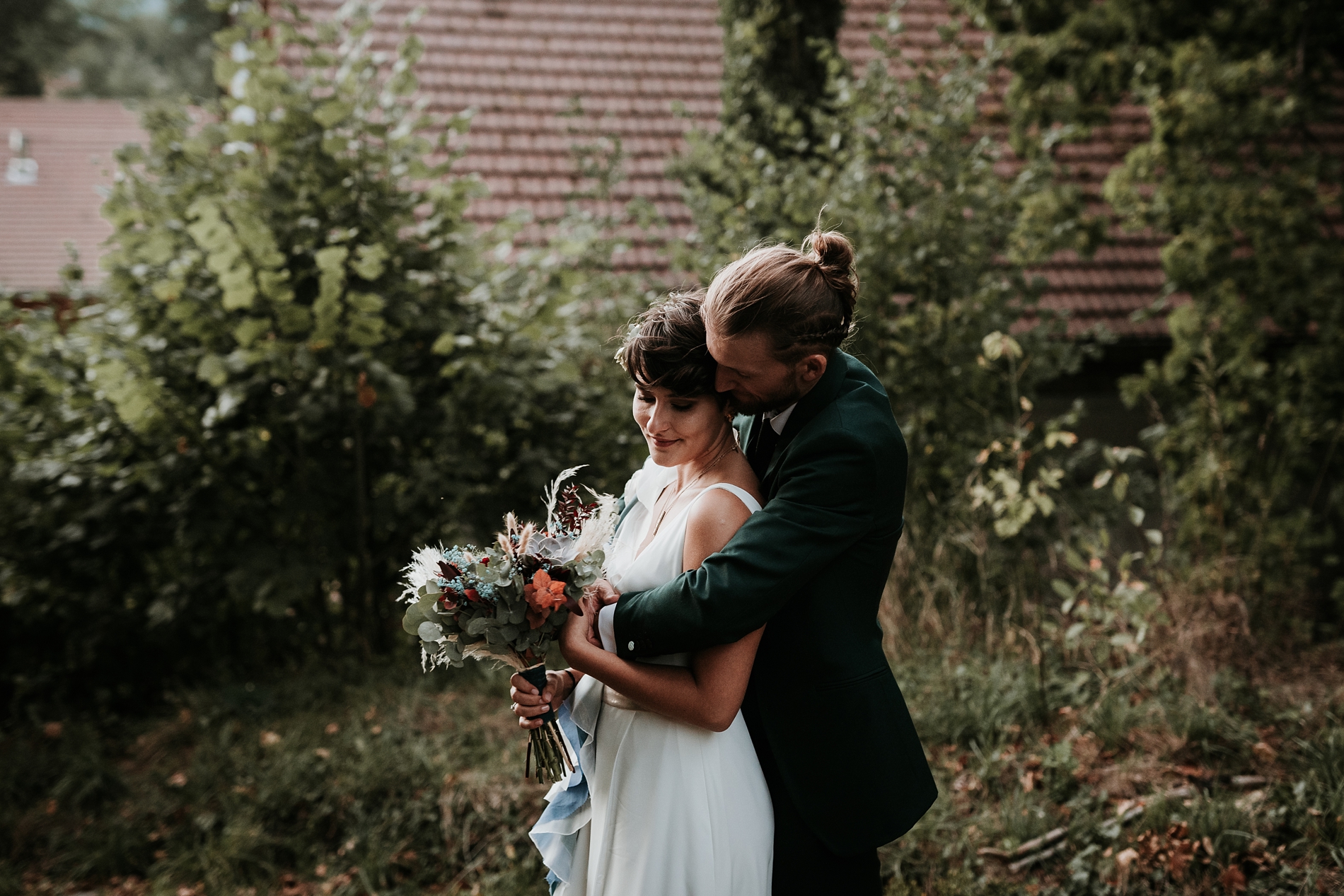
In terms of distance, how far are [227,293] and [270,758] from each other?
224 centimetres

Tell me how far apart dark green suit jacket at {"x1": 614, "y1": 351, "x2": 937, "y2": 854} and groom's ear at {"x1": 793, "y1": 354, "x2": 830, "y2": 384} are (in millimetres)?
40

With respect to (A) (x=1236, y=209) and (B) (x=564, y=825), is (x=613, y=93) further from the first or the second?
(B) (x=564, y=825)

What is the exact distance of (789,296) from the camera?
6.56ft

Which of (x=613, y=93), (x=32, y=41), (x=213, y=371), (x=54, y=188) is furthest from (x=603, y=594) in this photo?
(x=32, y=41)

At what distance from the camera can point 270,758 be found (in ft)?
14.9

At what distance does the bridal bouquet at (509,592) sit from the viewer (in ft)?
6.63

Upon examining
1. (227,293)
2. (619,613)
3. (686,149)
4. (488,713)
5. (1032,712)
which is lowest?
(488,713)

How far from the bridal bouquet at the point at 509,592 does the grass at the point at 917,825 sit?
4.01ft

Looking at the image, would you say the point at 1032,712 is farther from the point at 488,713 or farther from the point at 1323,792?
the point at 488,713

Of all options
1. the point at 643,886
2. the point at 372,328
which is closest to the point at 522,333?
the point at 372,328

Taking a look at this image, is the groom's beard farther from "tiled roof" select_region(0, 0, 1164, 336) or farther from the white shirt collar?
"tiled roof" select_region(0, 0, 1164, 336)

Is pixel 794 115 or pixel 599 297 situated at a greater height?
pixel 794 115

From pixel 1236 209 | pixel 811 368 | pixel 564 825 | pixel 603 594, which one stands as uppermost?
pixel 1236 209

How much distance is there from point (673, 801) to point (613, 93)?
8.21 meters
